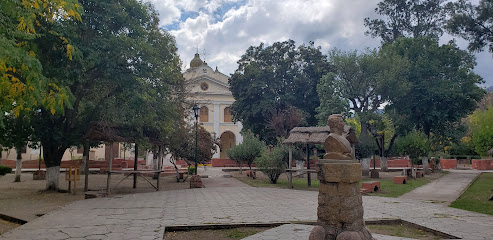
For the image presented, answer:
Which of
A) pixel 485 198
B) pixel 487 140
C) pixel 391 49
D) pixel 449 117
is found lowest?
pixel 485 198

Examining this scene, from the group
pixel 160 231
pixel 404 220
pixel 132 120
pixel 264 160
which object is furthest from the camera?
pixel 264 160

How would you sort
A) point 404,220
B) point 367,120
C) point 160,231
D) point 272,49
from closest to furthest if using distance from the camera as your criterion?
point 160,231
point 404,220
point 367,120
point 272,49

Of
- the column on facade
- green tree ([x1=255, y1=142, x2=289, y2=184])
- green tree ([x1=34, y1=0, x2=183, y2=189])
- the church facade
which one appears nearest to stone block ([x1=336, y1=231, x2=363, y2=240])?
green tree ([x1=34, y1=0, x2=183, y2=189])

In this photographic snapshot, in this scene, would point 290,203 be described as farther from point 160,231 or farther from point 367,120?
point 367,120

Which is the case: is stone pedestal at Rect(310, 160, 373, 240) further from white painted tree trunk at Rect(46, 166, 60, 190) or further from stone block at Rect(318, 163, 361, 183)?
white painted tree trunk at Rect(46, 166, 60, 190)

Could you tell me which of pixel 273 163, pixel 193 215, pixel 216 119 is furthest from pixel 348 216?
pixel 216 119

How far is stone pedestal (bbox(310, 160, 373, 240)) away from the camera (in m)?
5.07

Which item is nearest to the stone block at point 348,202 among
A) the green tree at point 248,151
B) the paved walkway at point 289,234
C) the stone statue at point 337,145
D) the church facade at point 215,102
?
the stone statue at point 337,145

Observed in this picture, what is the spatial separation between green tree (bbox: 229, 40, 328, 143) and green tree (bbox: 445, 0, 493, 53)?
12.7 meters

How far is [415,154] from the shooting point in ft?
76.9

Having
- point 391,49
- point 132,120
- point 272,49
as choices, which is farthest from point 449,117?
point 132,120

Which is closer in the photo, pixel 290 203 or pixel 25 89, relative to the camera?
pixel 25 89

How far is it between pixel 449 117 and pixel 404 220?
2165cm

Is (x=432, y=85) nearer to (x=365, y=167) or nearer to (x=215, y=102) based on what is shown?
(x=365, y=167)
